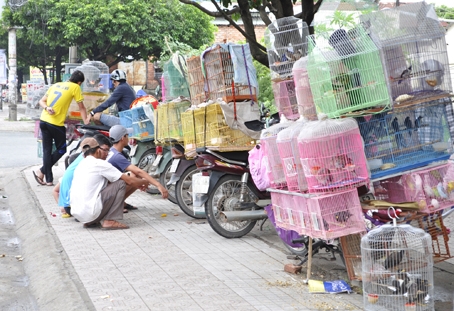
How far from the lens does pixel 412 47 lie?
6.07m

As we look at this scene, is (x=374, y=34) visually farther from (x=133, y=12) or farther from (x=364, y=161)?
(x=133, y=12)

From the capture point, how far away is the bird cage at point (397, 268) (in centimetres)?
532

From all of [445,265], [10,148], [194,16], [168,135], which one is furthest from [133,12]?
[445,265]

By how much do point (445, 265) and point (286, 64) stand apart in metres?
2.75

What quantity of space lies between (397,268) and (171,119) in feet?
17.5

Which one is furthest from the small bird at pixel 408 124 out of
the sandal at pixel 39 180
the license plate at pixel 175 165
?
the sandal at pixel 39 180

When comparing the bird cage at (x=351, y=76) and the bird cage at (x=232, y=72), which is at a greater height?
the bird cage at (x=232, y=72)

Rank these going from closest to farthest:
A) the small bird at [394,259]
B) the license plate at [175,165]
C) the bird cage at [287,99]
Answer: the small bird at [394,259] < the bird cage at [287,99] < the license plate at [175,165]

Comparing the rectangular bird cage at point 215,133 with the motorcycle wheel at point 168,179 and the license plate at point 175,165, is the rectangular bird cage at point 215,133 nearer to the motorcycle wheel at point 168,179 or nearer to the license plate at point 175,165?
the license plate at point 175,165

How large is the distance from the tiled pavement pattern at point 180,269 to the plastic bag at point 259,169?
2.39 feet

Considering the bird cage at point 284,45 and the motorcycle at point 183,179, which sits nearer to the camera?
the bird cage at point 284,45

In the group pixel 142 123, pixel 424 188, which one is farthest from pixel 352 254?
pixel 142 123

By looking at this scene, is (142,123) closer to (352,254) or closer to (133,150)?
(133,150)

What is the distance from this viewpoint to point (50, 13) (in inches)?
1436
